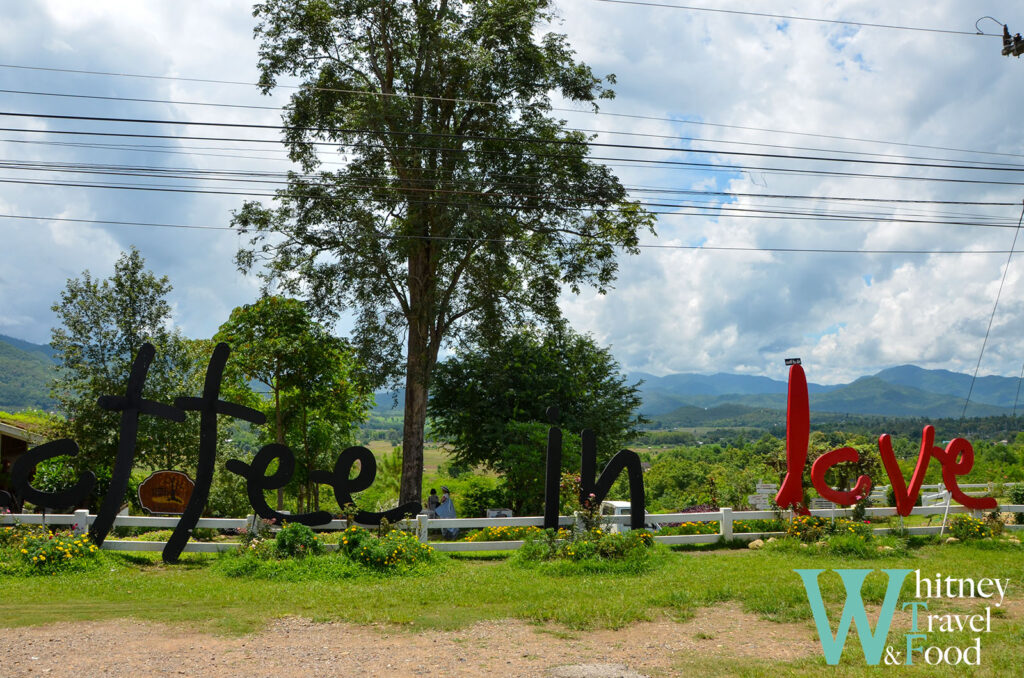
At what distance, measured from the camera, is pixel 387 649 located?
29.2 feet

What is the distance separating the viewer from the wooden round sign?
16594 mm

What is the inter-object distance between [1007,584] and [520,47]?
1893cm

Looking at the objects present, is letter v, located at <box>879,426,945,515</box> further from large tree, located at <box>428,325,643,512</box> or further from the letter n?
large tree, located at <box>428,325,643,512</box>

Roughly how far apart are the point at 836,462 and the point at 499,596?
904 cm

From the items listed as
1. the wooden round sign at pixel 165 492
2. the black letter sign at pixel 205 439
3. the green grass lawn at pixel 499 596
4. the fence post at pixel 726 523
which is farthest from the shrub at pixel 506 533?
the wooden round sign at pixel 165 492

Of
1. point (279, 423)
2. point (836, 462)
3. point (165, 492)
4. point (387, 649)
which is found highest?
point (279, 423)

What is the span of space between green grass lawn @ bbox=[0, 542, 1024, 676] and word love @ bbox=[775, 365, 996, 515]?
2329 mm

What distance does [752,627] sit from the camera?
32.2 ft

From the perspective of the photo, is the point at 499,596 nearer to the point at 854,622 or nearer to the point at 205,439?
the point at 854,622

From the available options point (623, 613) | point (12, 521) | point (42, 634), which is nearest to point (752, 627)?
point (623, 613)

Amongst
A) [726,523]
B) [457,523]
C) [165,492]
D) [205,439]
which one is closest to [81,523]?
[165,492]

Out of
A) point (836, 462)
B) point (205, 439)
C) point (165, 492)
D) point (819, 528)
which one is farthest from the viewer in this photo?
point (165, 492)

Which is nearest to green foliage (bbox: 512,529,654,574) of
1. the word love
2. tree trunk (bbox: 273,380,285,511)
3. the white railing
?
the white railing

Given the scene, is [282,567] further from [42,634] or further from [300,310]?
[300,310]
